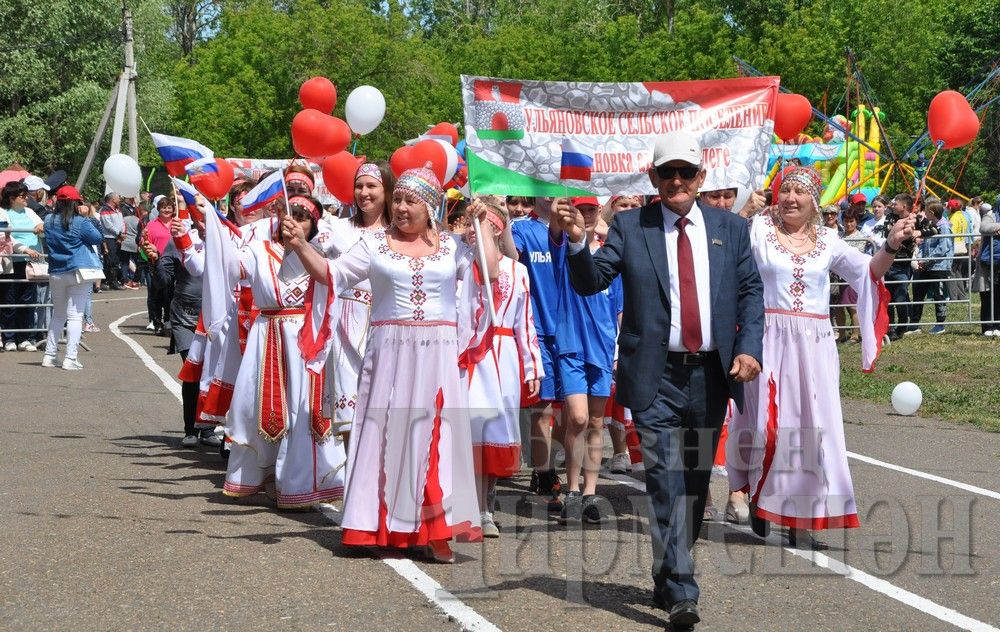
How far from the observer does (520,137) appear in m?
7.62

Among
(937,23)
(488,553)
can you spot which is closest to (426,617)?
(488,553)

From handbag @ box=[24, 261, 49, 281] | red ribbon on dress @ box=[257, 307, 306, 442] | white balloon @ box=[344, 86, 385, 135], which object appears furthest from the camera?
handbag @ box=[24, 261, 49, 281]

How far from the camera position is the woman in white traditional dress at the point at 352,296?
8.40 m

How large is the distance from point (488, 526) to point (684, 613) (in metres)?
2.29

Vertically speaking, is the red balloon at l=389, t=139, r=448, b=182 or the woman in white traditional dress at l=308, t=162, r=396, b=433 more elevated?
the red balloon at l=389, t=139, r=448, b=182

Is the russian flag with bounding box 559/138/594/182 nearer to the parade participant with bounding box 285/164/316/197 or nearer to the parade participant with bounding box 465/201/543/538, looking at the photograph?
the parade participant with bounding box 465/201/543/538

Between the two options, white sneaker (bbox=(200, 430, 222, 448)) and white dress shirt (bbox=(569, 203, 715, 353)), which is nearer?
white dress shirt (bbox=(569, 203, 715, 353))

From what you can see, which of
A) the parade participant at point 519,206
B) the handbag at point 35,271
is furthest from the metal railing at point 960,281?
the parade participant at point 519,206

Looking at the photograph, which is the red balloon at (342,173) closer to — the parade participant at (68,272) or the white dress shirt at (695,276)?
the white dress shirt at (695,276)

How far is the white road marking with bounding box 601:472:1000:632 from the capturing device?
240 inches

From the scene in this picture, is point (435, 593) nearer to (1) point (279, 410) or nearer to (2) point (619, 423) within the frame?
(1) point (279, 410)

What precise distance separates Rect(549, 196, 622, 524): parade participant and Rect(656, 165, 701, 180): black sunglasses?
7.10 ft

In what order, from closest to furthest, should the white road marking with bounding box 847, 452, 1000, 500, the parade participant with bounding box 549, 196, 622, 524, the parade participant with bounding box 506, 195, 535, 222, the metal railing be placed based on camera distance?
1. the parade participant with bounding box 549, 196, 622, 524
2. the parade participant with bounding box 506, 195, 535, 222
3. the white road marking with bounding box 847, 452, 1000, 500
4. the metal railing

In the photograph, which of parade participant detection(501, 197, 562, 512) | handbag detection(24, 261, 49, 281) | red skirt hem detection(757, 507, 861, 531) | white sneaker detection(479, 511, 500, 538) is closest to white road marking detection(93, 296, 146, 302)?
handbag detection(24, 261, 49, 281)
